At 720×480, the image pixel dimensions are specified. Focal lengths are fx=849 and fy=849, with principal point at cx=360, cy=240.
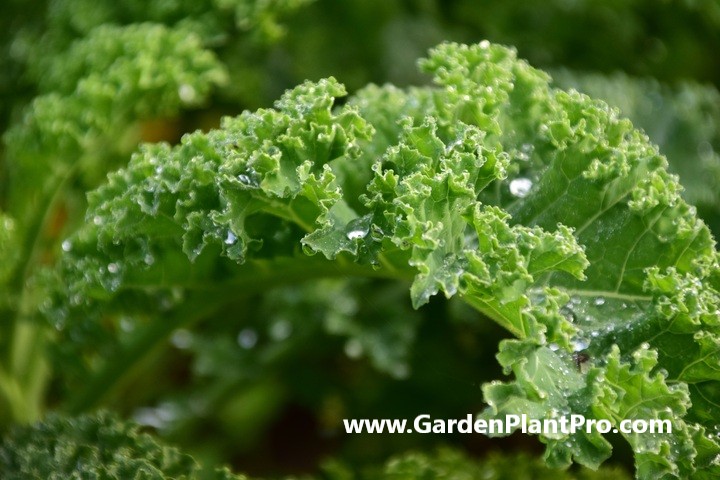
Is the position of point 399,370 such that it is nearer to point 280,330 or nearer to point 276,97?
point 280,330

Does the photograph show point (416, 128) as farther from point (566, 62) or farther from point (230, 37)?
point (566, 62)

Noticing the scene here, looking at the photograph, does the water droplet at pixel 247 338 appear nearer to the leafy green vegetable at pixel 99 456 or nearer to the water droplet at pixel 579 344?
the leafy green vegetable at pixel 99 456

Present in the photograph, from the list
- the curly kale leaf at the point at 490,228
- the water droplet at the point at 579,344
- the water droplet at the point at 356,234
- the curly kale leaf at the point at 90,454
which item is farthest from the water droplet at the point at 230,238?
the water droplet at the point at 579,344

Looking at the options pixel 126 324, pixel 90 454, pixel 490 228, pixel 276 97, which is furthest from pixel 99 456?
pixel 276 97

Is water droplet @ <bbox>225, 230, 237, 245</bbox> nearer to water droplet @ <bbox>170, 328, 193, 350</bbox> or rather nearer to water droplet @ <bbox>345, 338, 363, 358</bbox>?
water droplet @ <bbox>345, 338, 363, 358</bbox>

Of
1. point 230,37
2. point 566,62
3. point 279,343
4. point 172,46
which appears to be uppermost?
point 566,62

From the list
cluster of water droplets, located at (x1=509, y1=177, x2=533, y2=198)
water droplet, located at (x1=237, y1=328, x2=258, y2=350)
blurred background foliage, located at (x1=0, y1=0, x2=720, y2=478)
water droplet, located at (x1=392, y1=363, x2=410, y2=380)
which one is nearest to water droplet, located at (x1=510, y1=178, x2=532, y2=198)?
cluster of water droplets, located at (x1=509, y1=177, x2=533, y2=198)

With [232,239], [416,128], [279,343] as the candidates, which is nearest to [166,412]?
[279,343]
